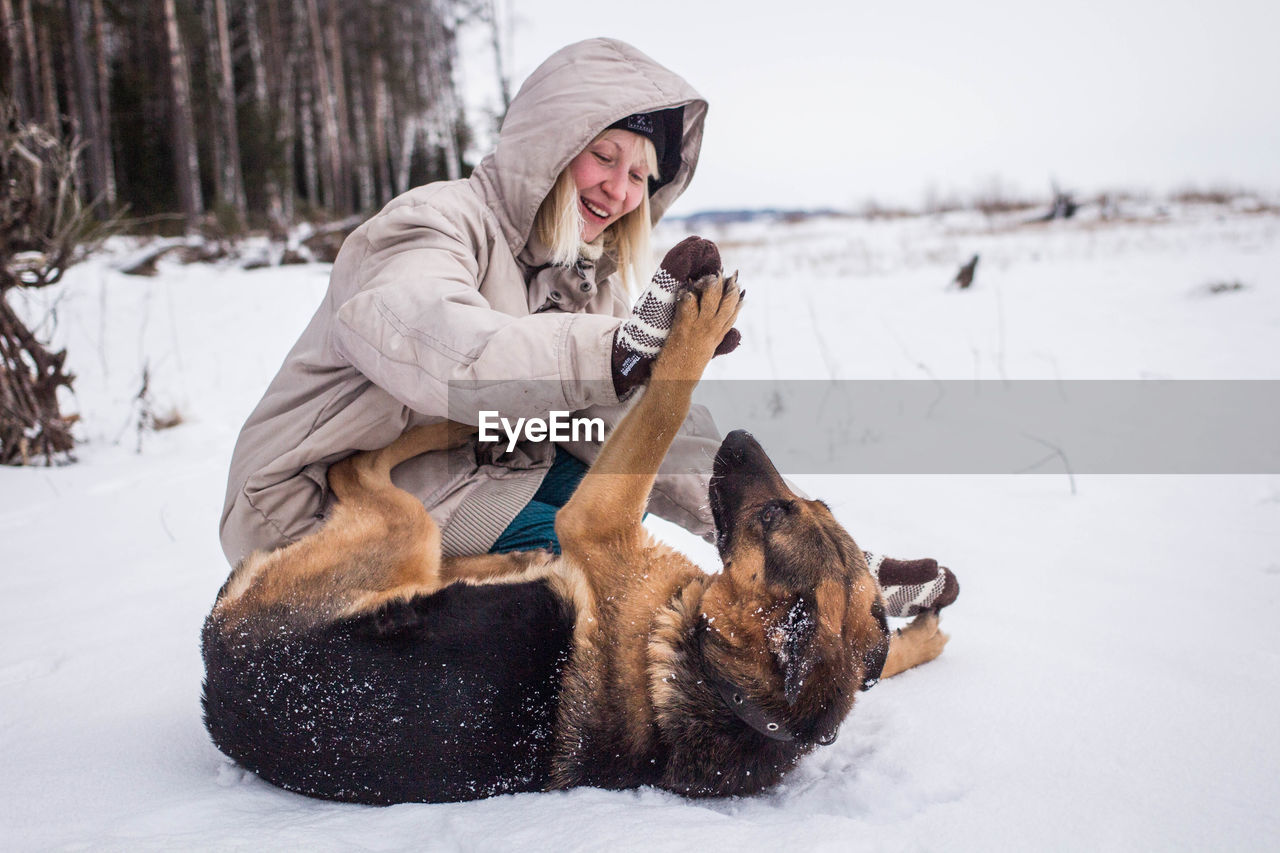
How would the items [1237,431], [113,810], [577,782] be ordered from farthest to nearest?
[1237,431] < [577,782] < [113,810]

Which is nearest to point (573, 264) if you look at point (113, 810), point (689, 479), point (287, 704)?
point (689, 479)

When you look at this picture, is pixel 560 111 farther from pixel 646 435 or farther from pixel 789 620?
pixel 789 620

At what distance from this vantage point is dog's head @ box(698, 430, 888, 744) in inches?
71.7

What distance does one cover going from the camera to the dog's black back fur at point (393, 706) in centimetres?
179

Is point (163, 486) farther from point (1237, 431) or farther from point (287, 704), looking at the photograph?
point (1237, 431)

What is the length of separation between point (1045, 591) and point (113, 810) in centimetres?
294

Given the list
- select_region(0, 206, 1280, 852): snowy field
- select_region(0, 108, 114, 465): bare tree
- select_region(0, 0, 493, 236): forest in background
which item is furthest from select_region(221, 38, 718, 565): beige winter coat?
select_region(0, 0, 493, 236): forest in background

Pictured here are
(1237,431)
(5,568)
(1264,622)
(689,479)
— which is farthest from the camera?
(1237,431)

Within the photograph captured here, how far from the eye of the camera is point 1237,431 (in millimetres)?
4344

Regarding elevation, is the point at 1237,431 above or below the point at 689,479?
below

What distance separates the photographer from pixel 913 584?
2.48 metres

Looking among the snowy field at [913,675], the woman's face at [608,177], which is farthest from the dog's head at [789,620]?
the woman's face at [608,177]

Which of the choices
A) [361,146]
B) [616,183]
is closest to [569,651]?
[616,183]

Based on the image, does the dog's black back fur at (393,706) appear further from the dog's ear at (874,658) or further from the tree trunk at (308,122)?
the tree trunk at (308,122)
